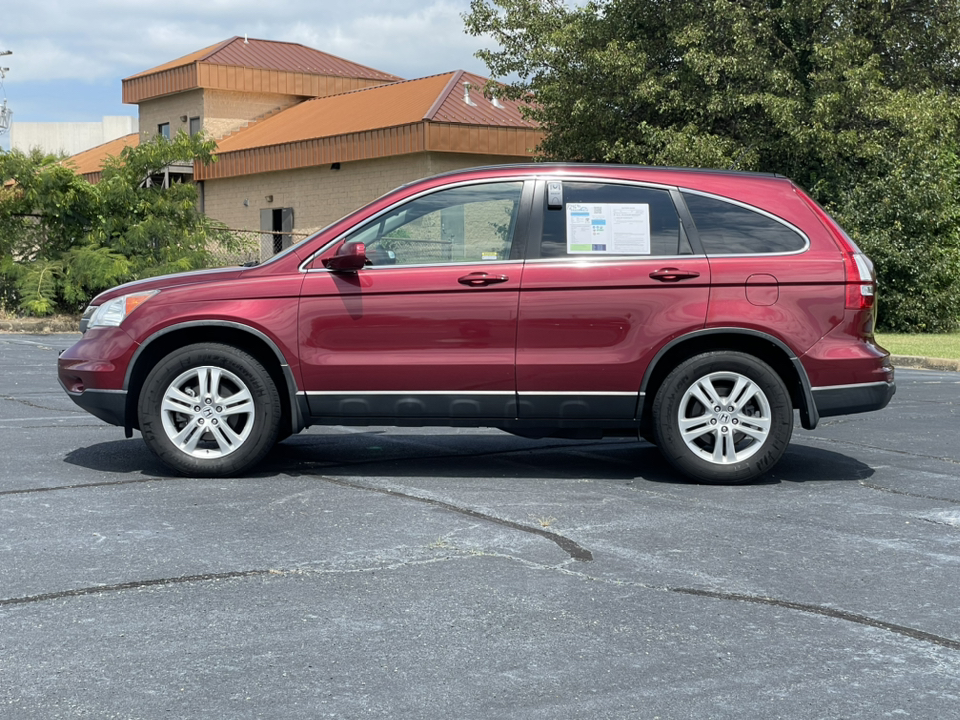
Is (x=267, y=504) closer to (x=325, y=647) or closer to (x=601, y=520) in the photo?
(x=601, y=520)

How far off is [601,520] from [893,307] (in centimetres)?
1876

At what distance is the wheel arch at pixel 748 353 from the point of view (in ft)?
23.3

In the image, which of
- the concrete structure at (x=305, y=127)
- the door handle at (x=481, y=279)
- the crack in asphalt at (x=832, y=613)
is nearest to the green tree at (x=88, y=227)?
the concrete structure at (x=305, y=127)

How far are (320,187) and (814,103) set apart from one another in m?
17.8

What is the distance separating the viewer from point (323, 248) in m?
7.26

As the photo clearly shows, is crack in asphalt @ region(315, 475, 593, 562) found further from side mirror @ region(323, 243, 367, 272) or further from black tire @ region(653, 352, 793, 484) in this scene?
black tire @ region(653, 352, 793, 484)

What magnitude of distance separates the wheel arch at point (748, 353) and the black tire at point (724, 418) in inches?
4.7

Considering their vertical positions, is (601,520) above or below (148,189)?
below

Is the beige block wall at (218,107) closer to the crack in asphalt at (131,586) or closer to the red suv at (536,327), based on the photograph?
the red suv at (536,327)

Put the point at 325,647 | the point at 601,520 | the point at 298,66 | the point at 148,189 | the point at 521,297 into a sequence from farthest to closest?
1. the point at 298,66
2. the point at 148,189
3. the point at 521,297
4. the point at 601,520
5. the point at 325,647

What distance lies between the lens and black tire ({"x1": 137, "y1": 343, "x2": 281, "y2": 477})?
7164mm

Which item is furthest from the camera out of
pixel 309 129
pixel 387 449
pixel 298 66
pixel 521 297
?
pixel 298 66

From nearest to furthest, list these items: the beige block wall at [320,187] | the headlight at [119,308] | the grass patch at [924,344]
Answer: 1. the headlight at [119,308]
2. the grass patch at [924,344]
3. the beige block wall at [320,187]

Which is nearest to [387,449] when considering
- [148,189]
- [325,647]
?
[325,647]
